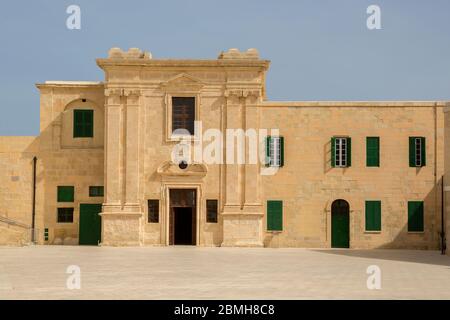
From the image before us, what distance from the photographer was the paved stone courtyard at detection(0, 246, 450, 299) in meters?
16.3

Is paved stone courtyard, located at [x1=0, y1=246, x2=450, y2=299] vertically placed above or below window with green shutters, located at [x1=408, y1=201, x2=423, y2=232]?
below

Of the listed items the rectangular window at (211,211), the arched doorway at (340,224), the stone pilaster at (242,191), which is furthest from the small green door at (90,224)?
the arched doorway at (340,224)

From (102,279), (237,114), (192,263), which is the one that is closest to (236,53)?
(237,114)

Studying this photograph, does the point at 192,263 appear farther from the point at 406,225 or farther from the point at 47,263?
the point at 406,225

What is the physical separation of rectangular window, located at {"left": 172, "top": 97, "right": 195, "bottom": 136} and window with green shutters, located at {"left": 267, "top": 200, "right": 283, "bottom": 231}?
5.05 meters

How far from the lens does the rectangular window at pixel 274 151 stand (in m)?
36.4

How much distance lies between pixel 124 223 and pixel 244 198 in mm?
5537

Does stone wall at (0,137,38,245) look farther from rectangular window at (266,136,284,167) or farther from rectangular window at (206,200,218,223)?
rectangular window at (266,136,284,167)

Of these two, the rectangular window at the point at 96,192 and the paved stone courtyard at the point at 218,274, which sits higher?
the rectangular window at the point at 96,192

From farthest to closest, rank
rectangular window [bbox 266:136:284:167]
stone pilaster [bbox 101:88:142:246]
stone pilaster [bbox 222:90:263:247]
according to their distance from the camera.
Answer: rectangular window [bbox 266:136:284:167] < stone pilaster [bbox 101:88:142:246] < stone pilaster [bbox 222:90:263:247]

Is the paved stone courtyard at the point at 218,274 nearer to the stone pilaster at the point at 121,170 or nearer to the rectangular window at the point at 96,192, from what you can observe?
the stone pilaster at the point at 121,170

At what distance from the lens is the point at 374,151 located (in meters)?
36.3

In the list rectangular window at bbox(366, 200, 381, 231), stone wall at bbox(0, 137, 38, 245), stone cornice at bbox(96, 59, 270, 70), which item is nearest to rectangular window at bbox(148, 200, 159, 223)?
stone wall at bbox(0, 137, 38, 245)

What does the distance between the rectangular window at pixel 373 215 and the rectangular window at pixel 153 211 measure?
955cm
